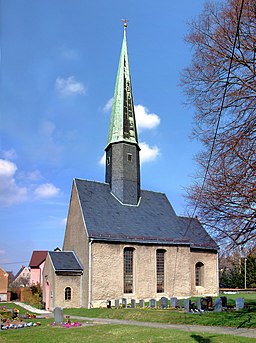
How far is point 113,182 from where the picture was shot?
33.1 m

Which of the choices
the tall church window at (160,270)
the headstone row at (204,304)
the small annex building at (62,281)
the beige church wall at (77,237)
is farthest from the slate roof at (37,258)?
the headstone row at (204,304)

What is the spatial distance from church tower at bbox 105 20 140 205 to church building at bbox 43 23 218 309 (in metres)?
0.08

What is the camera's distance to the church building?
92.5ft

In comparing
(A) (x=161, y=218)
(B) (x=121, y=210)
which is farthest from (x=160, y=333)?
(A) (x=161, y=218)

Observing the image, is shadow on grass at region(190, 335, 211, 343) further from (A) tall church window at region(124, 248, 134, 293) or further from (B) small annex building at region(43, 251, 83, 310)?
(A) tall church window at region(124, 248, 134, 293)

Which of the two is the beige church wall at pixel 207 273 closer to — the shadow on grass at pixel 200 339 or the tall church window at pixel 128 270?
the tall church window at pixel 128 270

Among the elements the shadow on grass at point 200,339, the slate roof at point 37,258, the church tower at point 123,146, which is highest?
the church tower at point 123,146

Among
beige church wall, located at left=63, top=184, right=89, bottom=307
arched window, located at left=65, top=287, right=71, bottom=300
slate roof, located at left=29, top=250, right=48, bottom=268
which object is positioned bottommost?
arched window, located at left=65, top=287, right=71, bottom=300

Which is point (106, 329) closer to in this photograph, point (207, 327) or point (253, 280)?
point (207, 327)

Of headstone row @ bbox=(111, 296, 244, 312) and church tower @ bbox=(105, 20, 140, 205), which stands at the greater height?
church tower @ bbox=(105, 20, 140, 205)

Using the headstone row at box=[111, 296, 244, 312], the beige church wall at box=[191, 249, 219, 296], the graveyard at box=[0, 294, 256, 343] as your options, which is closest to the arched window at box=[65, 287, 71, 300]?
the graveyard at box=[0, 294, 256, 343]

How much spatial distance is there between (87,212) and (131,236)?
3.80m

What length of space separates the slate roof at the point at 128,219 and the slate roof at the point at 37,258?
2686 cm

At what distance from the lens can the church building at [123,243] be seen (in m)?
28.2
